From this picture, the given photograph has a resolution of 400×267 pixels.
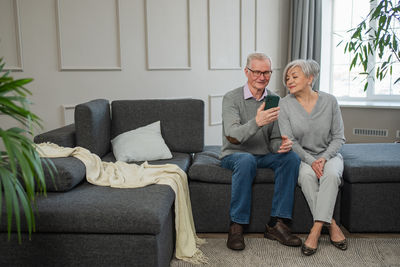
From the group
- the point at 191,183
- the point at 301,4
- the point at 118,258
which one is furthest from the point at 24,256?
the point at 301,4

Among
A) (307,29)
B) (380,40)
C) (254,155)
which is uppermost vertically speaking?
(307,29)

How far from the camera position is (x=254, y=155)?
2.57 metres

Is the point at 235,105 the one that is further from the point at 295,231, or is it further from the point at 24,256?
the point at 24,256

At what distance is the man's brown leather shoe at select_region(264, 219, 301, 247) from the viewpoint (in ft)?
7.55

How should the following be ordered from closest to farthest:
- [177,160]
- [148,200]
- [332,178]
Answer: [148,200] < [332,178] < [177,160]

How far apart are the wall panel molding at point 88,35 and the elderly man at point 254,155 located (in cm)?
185

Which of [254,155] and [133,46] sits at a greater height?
[133,46]

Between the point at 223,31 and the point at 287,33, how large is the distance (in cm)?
121

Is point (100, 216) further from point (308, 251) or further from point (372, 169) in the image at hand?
point (372, 169)

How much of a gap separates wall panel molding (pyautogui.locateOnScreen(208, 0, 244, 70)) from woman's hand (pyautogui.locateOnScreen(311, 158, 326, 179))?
262 centimetres

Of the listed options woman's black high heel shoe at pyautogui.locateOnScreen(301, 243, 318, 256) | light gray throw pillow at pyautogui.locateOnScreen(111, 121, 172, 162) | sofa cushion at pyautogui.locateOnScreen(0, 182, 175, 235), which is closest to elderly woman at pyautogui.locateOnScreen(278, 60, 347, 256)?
woman's black high heel shoe at pyautogui.locateOnScreen(301, 243, 318, 256)

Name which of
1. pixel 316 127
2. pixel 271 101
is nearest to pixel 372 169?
pixel 316 127

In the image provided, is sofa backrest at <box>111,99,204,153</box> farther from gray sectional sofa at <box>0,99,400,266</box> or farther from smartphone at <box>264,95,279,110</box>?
smartphone at <box>264,95,279,110</box>

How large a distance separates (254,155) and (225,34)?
2686 mm
